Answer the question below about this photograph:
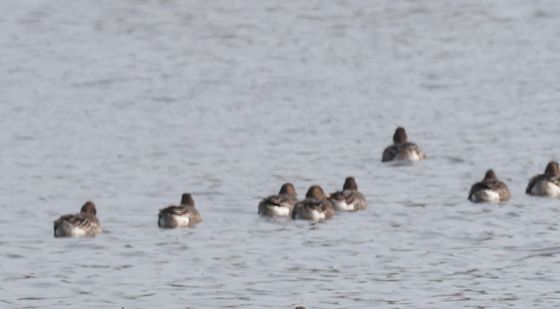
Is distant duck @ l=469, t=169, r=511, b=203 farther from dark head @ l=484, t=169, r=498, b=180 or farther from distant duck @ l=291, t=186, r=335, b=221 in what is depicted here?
distant duck @ l=291, t=186, r=335, b=221

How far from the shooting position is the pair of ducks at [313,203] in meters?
30.5

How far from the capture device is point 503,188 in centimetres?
3175

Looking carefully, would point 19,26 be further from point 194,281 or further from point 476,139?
point 194,281

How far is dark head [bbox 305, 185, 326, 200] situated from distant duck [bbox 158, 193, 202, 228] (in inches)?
86.6

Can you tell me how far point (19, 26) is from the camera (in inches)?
2286

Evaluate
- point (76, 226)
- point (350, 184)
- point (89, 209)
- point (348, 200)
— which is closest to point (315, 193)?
point (348, 200)

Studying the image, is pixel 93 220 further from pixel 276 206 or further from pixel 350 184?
pixel 350 184

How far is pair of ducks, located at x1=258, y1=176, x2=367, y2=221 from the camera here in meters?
30.5

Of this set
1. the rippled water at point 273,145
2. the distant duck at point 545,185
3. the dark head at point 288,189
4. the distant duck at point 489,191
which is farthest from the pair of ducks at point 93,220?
the distant duck at point 545,185

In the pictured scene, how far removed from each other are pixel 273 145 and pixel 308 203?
7.59 meters

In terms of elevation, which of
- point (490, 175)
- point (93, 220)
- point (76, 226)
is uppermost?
point (490, 175)

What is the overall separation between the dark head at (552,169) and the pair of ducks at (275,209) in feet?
12.2

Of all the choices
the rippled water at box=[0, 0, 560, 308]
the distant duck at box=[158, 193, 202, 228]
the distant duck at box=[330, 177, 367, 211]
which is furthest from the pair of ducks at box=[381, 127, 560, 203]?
the distant duck at box=[158, 193, 202, 228]

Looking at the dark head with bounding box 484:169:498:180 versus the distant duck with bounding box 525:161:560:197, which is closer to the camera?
the distant duck with bounding box 525:161:560:197
